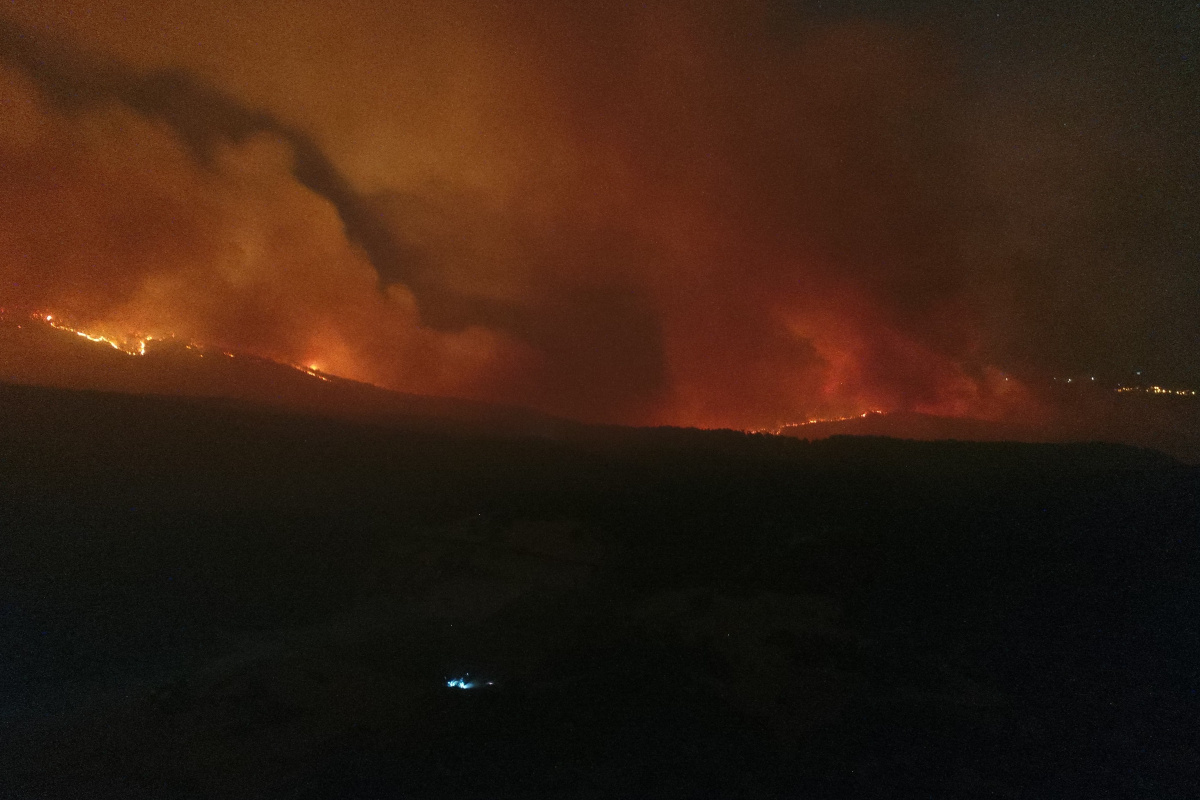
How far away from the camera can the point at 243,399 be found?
1691 centimetres

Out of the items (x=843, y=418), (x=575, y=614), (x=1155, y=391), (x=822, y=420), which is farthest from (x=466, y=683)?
(x=1155, y=391)

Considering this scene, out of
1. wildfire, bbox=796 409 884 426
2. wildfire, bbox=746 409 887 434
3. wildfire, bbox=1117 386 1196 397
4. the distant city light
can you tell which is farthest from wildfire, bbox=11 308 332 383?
wildfire, bbox=1117 386 1196 397

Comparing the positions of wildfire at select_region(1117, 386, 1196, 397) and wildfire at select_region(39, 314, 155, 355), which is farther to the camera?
wildfire at select_region(1117, 386, 1196, 397)

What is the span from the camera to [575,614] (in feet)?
34.3

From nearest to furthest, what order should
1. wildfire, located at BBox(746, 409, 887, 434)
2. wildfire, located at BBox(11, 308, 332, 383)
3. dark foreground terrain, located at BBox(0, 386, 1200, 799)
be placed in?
dark foreground terrain, located at BBox(0, 386, 1200, 799) → wildfire, located at BBox(11, 308, 332, 383) → wildfire, located at BBox(746, 409, 887, 434)

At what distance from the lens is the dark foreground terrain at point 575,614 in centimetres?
727

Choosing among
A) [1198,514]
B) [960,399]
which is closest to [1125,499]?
[1198,514]

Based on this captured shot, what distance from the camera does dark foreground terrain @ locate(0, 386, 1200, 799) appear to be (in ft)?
23.9

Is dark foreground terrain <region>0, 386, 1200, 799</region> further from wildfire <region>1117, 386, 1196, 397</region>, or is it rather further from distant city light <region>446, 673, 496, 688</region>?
wildfire <region>1117, 386, 1196, 397</region>

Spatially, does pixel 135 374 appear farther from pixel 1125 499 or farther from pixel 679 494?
pixel 1125 499

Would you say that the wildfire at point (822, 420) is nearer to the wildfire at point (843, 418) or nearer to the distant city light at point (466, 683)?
the wildfire at point (843, 418)

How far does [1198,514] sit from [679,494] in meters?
8.57

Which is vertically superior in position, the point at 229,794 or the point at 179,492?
the point at 179,492

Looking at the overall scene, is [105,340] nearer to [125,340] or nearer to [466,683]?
[125,340]
